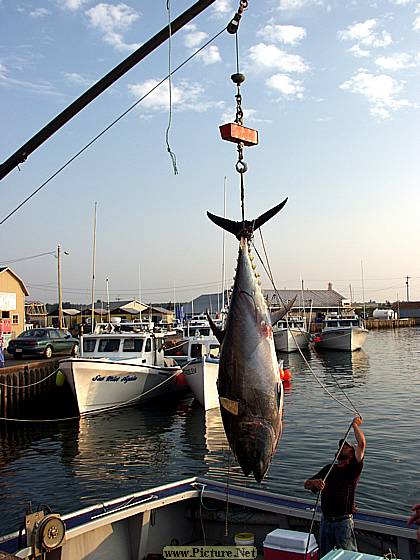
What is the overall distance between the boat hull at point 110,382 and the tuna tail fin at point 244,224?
1601 cm

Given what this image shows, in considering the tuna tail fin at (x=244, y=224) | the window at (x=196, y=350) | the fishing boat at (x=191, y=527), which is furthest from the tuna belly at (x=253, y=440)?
the window at (x=196, y=350)

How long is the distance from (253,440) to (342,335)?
142 ft

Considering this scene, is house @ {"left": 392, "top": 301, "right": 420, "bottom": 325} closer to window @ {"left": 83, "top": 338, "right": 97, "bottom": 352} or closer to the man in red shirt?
window @ {"left": 83, "top": 338, "right": 97, "bottom": 352}

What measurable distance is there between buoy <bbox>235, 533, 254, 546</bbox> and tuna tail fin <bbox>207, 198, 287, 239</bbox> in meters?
4.02

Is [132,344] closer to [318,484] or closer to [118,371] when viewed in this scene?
[118,371]

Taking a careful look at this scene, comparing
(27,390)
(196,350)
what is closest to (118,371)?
(27,390)

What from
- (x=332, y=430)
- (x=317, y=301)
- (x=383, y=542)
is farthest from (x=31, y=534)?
(x=317, y=301)

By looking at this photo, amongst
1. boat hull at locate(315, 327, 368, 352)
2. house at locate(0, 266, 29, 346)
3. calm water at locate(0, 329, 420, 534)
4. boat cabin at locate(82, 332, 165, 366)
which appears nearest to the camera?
calm water at locate(0, 329, 420, 534)

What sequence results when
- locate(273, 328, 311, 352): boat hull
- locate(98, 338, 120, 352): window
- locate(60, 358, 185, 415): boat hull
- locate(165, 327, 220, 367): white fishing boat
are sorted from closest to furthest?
locate(60, 358, 185, 415): boat hull → locate(98, 338, 120, 352): window → locate(165, 327, 220, 367): white fishing boat → locate(273, 328, 311, 352): boat hull

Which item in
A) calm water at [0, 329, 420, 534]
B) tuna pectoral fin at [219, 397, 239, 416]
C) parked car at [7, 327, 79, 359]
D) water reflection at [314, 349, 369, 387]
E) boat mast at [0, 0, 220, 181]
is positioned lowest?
calm water at [0, 329, 420, 534]

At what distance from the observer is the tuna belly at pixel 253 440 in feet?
13.3

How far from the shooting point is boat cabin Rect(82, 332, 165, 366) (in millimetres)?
22281

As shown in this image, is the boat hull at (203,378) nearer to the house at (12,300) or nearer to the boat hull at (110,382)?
the boat hull at (110,382)

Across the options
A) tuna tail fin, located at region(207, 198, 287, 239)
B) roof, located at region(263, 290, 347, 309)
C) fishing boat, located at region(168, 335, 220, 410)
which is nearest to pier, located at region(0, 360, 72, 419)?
fishing boat, located at region(168, 335, 220, 410)
